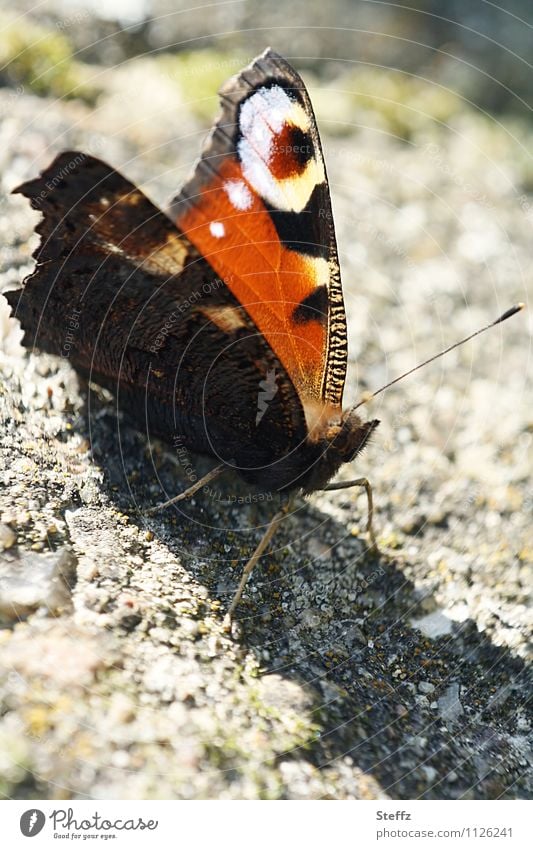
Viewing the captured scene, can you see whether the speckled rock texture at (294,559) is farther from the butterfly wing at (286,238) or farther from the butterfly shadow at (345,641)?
the butterfly wing at (286,238)

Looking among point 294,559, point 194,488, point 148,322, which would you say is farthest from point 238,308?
point 294,559

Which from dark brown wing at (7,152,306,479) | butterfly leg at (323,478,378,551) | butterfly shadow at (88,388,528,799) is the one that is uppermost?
dark brown wing at (7,152,306,479)

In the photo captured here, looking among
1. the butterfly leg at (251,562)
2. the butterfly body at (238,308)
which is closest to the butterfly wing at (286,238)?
the butterfly body at (238,308)

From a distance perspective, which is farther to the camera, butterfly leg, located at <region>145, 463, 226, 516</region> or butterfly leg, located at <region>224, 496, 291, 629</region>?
butterfly leg, located at <region>145, 463, 226, 516</region>

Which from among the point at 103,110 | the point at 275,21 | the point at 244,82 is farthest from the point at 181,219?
the point at 275,21

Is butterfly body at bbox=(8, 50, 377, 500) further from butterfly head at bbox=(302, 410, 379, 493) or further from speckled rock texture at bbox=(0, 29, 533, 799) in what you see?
speckled rock texture at bbox=(0, 29, 533, 799)

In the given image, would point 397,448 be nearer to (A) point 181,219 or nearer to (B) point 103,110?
(A) point 181,219

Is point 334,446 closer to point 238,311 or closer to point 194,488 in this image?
point 194,488

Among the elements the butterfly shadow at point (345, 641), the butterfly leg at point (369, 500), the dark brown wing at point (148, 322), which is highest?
the dark brown wing at point (148, 322)

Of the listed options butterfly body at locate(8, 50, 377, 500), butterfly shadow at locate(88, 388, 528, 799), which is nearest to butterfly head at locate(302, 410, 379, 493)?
butterfly body at locate(8, 50, 377, 500)
